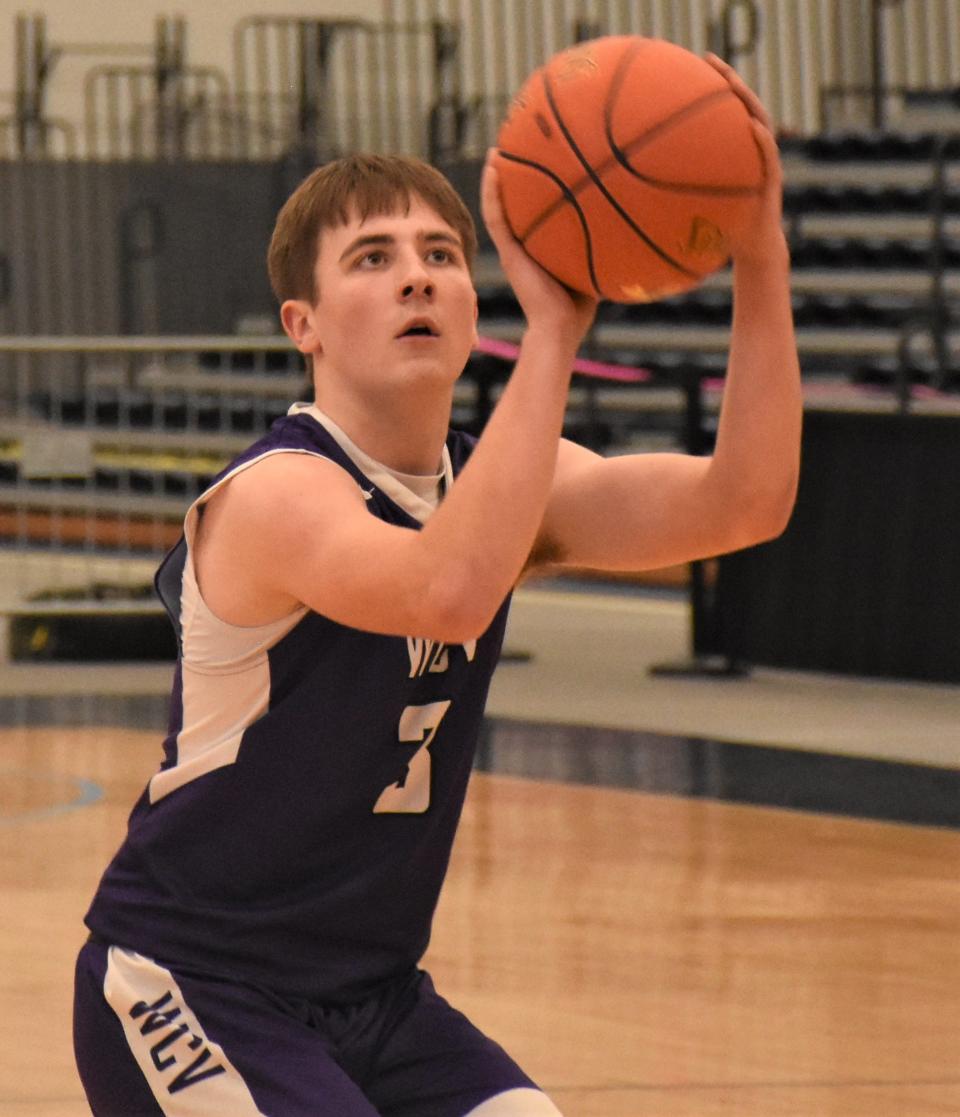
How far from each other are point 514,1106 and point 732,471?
2.34 ft

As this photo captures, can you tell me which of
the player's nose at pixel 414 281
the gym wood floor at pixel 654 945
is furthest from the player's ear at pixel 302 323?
the gym wood floor at pixel 654 945

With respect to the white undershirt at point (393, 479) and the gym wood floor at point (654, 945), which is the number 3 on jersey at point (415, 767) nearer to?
the white undershirt at point (393, 479)

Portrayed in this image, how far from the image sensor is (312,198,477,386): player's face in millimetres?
2332

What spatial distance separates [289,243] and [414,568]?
487mm

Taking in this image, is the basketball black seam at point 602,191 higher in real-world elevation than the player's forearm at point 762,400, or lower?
higher

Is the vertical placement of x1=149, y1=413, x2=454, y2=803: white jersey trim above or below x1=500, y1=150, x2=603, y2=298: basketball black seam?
below

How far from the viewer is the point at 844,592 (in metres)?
8.36

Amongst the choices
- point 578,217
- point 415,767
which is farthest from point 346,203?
point 415,767

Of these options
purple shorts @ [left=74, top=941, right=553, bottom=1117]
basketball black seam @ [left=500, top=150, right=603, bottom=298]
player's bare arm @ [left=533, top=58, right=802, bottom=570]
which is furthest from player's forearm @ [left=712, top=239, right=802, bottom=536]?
purple shorts @ [left=74, top=941, right=553, bottom=1117]

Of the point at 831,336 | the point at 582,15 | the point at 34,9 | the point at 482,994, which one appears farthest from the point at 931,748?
the point at 34,9

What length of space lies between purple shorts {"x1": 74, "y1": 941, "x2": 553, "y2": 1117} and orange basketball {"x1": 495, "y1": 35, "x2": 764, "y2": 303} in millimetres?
814

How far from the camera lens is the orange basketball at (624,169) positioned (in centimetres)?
228

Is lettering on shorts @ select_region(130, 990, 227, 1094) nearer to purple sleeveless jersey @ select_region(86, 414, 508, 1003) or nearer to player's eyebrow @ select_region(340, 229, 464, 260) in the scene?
purple sleeveless jersey @ select_region(86, 414, 508, 1003)

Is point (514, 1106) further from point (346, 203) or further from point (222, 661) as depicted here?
point (346, 203)
